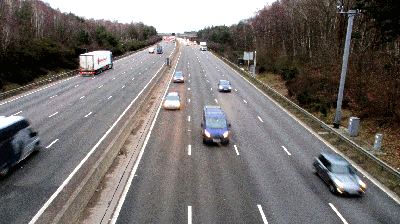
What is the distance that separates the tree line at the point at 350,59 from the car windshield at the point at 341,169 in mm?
9858

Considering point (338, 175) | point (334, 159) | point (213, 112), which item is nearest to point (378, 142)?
point (334, 159)

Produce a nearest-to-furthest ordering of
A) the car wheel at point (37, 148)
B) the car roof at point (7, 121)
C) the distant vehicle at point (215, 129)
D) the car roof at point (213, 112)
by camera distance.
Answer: the car roof at point (7, 121) → the car wheel at point (37, 148) → the distant vehicle at point (215, 129) → the car roof at point (213, 112)

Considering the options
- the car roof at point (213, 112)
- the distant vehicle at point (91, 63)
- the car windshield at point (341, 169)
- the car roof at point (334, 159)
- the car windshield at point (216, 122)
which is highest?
the distant vehicle at point (91, 63)

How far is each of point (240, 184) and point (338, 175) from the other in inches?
184

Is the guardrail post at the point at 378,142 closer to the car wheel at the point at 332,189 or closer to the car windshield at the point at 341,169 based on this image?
the car windshield at the point at 341,169

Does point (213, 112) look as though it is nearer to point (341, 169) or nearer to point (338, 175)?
point (341, 169)

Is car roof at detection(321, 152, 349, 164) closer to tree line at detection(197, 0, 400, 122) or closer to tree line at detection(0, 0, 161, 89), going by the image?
tree line at detection(197, 0, 400, 122)

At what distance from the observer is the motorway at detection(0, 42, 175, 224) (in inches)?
503

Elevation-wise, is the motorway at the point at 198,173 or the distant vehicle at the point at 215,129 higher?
the distant vehicle at the point at 215,129

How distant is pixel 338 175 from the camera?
578 inches

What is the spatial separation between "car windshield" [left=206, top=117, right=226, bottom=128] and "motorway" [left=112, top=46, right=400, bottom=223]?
1.37 m

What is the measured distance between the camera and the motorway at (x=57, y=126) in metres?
12.8

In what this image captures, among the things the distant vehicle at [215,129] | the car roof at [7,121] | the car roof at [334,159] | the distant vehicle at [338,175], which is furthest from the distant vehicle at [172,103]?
the car roof at [334,159]

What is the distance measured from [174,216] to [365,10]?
27.0 metres
